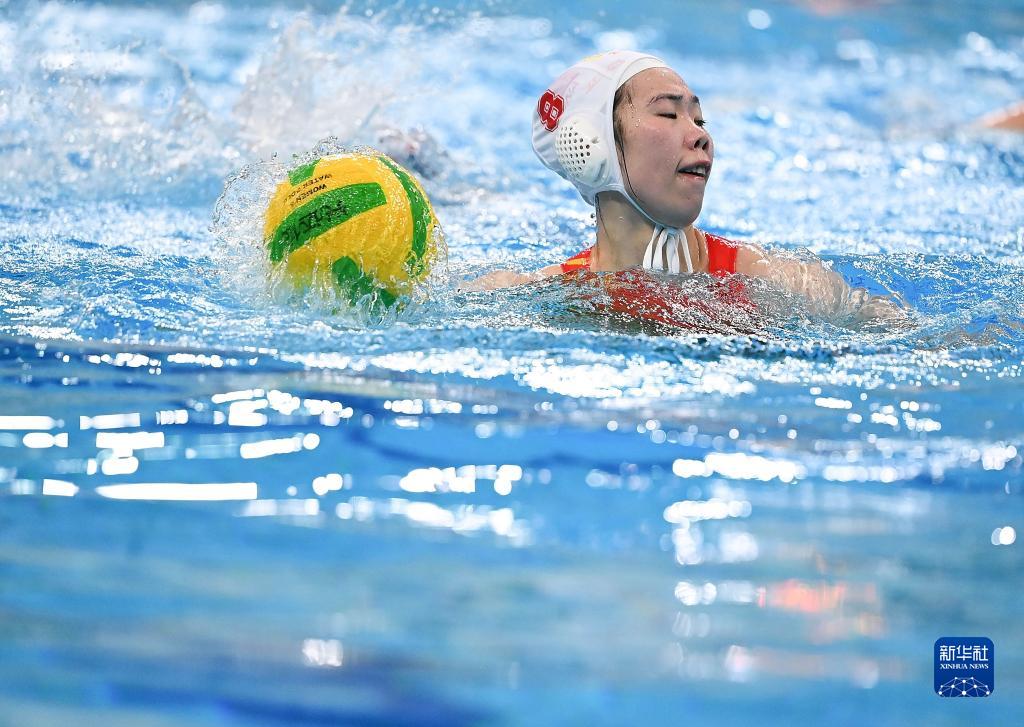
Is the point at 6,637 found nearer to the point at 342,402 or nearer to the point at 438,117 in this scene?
Answer: the point at 342,402

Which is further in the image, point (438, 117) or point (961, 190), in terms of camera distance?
point (438, 117)

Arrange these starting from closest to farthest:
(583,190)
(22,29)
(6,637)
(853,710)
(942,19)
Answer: (853,710) → (6,637) → (583,190) → (22,29) → (942,19)

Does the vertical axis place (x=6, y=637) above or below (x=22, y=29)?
below

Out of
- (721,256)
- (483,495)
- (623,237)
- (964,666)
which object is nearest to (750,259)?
(721,256)

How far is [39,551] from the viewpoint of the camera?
193 cm

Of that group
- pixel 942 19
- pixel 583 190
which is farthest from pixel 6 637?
pixel 942 19

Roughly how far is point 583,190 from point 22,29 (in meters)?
6.23

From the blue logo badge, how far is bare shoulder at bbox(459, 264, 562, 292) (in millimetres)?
1991

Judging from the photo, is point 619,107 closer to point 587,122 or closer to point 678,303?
point 587,122

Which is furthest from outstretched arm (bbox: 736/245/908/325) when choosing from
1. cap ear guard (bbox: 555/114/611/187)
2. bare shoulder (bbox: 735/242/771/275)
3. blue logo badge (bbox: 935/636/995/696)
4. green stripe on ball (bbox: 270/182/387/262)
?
blue logo badge (bbox: 935/636/995/696)

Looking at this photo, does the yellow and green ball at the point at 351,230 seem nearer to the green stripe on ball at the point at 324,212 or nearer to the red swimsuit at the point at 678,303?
the green stripe on ball at the point at 324,212

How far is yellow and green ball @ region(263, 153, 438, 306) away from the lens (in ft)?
9.37

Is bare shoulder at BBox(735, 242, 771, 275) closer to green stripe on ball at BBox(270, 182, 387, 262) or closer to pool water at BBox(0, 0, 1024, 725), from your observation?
pool water at BBox(0, 0, 1024, 725)

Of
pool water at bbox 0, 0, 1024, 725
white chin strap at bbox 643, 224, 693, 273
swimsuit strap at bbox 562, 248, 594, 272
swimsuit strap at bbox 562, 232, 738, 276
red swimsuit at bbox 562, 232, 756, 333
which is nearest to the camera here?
pool water at bbox 0, 0, 1024, 725
